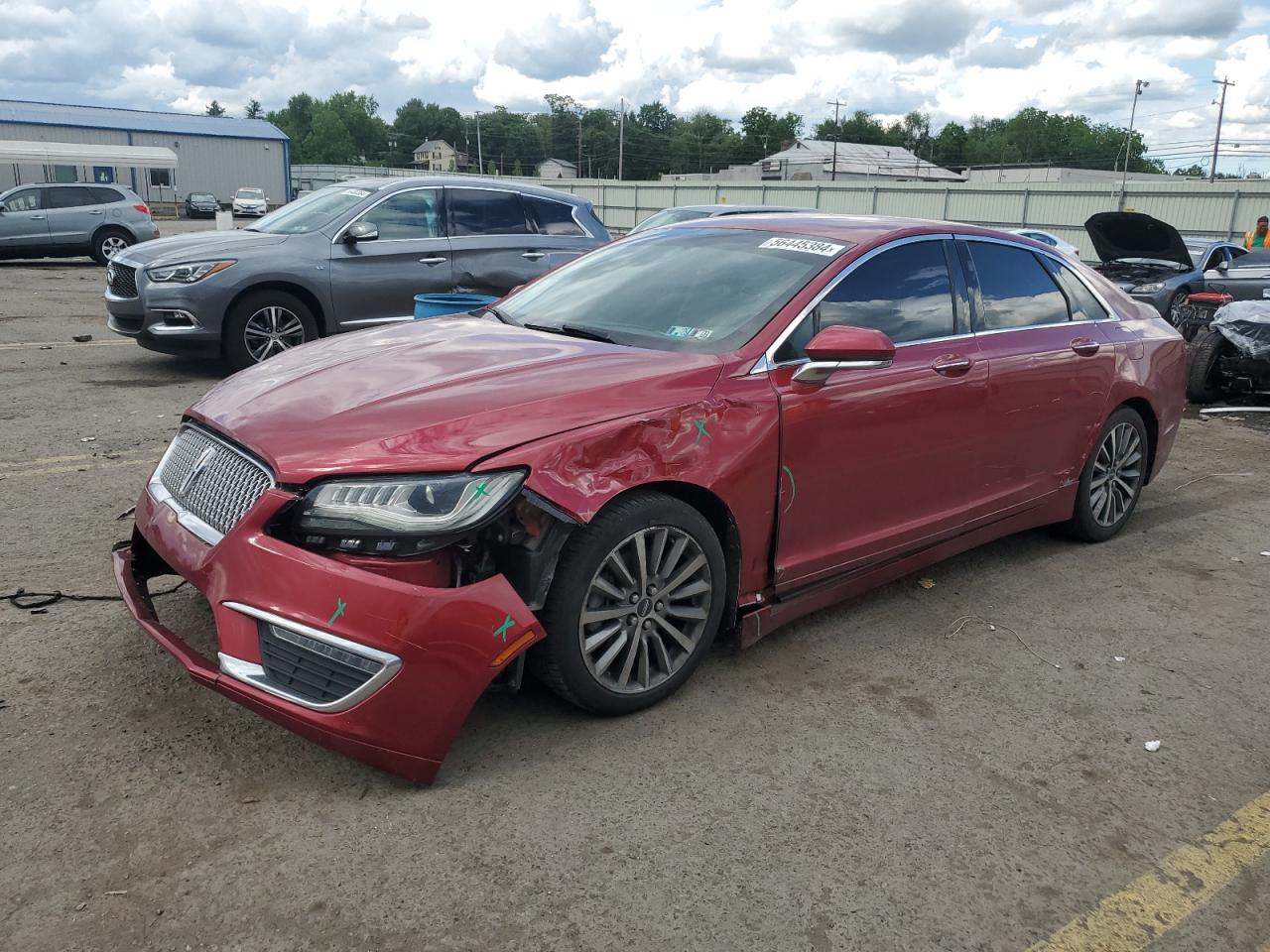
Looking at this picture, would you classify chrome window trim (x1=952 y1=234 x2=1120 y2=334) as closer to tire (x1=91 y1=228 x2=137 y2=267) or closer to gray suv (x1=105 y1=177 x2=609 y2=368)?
gray suv (x1=105 y1=177 x2=609 y2=368)

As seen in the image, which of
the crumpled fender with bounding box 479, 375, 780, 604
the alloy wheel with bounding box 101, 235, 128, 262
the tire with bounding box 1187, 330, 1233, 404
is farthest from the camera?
the alloy wheel with bounding box 101, 235, 128, 262

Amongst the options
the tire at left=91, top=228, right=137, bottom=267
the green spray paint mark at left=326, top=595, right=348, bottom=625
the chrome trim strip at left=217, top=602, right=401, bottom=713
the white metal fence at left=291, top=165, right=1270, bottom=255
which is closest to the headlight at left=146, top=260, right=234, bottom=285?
the chrome trim strip at left=217, top=602, right=401, bottom=713

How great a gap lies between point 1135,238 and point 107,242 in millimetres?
19080

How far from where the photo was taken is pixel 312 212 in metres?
9.19

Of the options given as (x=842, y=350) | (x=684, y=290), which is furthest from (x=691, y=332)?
(x=842, y=350)

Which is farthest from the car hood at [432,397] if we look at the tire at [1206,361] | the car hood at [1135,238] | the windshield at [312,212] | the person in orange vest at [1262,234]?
the person in orange vest at [1262,234]

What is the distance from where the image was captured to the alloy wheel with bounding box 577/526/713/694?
3.17m

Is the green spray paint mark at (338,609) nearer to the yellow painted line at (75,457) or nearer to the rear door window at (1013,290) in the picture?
the rear door window at (1013,290)

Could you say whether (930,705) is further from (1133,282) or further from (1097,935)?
(1133,282)

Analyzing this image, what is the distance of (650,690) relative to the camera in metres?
3.38

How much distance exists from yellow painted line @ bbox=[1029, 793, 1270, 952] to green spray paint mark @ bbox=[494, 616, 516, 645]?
1523 mm

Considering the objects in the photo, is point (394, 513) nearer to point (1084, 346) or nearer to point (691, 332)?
point (691, 332)

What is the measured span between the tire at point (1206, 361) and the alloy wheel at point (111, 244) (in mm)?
19599

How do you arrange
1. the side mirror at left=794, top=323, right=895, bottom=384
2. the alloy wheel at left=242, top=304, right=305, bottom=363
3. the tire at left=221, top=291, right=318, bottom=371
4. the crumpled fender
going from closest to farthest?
the crumpled fender < the side mirror at left=794, top=323, right=895, bottom=384 < the tire at left=221, top=291, right=318, bottom=371 < the alloy wheel at left=242, top=304, right=305, bottom=363
